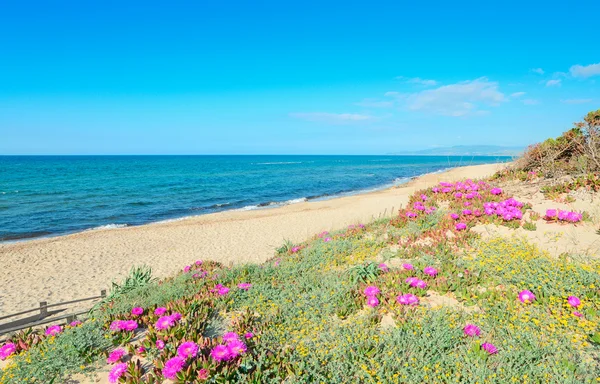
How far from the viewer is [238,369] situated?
301cm

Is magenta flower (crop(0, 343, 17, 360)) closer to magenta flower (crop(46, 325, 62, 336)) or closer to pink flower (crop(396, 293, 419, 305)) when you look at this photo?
magenta flower (crop(46, 325, 62, 336))

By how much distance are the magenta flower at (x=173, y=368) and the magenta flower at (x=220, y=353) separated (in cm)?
28

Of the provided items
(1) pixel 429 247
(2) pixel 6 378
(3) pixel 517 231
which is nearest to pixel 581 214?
(3) pixel 517 231

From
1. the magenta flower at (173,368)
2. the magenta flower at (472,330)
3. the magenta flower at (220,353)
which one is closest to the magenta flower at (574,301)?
the magenta flower at (472,330)

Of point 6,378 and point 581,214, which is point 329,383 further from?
point 581,214

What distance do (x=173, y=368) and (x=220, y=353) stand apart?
0.43 meters

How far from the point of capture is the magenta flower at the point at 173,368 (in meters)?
2.79

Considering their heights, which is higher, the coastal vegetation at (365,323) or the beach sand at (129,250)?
the coastal vegetation at (365,323)

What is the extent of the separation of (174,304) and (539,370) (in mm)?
4384

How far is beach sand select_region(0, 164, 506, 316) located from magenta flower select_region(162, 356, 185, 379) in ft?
21.2

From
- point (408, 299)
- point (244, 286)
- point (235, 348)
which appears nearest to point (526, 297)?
point (408, 299)

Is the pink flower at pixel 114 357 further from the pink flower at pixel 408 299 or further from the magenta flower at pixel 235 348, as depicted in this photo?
the pink flower at pixel 408 299

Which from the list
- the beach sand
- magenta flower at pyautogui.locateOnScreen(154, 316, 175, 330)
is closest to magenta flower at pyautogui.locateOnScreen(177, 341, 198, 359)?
magenta flower at pyautogui.locateOnScreen(154, 316, 175, 330)

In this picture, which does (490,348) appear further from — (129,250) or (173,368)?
(129,250)
